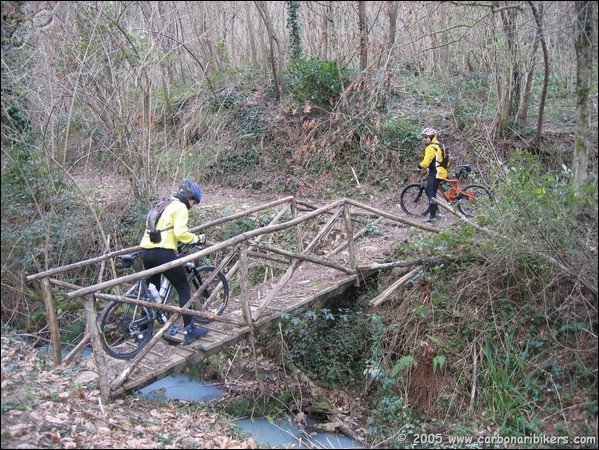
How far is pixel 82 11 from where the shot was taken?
10.3 m

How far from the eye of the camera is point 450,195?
35.4ft

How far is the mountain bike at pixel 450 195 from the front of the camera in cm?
1067

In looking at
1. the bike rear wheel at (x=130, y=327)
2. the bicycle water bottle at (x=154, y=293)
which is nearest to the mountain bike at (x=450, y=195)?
the bicycle water bottle at (x=154, y=293)

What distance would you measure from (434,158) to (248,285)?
16.2 ft

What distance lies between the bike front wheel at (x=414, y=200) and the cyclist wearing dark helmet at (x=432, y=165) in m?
0.45

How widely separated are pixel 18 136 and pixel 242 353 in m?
5.45

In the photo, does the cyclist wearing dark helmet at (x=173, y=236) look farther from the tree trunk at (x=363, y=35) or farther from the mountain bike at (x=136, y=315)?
the tree trunk at (x=363, y=35)

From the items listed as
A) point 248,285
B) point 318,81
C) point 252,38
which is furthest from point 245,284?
point 252,38

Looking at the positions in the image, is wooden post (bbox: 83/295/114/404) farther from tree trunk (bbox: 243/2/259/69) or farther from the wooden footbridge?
tree trunk (bbox: 243/2/259/69)

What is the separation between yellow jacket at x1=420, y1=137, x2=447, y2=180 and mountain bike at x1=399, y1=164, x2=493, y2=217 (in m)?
0.25

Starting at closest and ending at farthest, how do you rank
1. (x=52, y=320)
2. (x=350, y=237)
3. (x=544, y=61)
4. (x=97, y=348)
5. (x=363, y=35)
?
(x=97, y=348) < (x=52, y=320) < (x=350, y=237) < (x=544, y=61) < (x=363, y=35)

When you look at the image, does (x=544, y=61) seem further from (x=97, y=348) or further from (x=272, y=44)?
(x=97, y=348)

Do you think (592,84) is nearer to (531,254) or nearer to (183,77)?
(531,254)

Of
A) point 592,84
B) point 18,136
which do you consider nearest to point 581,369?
point 592,84
